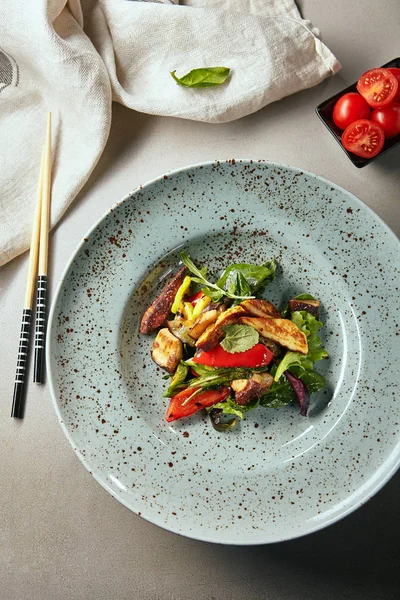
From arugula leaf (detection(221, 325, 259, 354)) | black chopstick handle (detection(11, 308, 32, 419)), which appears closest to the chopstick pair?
black chopstick handle (detection(11, 308, 32, 419))

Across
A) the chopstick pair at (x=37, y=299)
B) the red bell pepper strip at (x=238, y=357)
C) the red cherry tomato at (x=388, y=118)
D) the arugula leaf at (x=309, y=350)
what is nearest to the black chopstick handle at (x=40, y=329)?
the chopstick pair at (x=37, y=299)

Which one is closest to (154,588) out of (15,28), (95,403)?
(95,403)

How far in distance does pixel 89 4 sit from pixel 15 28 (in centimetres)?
36

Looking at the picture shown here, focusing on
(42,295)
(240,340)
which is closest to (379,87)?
(240,340)

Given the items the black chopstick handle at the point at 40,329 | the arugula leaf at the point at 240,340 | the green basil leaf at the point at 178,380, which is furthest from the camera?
the black chopstick handle at the point at 40,329

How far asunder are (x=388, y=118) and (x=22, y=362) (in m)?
1.85

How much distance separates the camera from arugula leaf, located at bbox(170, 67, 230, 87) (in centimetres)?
234

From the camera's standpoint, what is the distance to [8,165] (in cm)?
243

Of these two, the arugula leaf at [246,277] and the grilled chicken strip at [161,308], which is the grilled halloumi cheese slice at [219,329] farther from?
the grilled chicken strip at [161,308]

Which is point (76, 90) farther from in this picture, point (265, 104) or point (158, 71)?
point (265, 104)

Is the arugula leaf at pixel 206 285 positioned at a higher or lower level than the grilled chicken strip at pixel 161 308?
higher

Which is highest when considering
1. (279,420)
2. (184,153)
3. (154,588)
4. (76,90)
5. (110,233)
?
(76,90)

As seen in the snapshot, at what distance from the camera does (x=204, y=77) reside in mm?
2348

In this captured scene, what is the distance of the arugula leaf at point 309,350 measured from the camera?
212 centimetres
